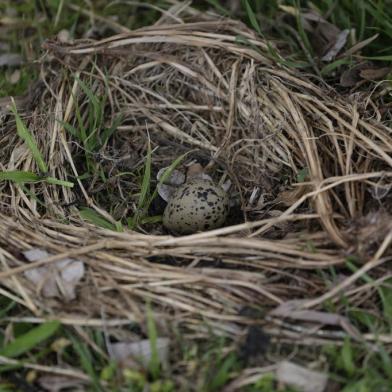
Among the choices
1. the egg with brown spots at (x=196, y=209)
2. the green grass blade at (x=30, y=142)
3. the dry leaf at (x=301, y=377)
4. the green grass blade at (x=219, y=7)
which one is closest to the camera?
the dry leaf at (x=301, y=377)

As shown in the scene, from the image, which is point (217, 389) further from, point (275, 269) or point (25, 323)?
point (25, 323)

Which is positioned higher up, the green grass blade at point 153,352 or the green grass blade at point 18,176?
the green grass blade at point 18,176

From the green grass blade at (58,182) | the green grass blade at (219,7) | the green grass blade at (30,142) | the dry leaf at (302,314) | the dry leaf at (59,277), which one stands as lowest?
the dry leaf at (302,314)

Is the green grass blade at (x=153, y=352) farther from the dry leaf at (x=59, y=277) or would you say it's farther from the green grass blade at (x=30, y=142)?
the green grass blade at (x=30, y=142)

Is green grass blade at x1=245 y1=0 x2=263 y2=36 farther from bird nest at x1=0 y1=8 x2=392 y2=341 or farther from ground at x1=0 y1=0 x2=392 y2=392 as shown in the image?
ground at x1=0 y1=0 x2=392 y2=392

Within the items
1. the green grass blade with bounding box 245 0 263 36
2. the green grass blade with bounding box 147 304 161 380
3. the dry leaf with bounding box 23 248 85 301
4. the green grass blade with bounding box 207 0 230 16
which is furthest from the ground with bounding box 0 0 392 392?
the green grass blade with bounding box 207 0 230 16

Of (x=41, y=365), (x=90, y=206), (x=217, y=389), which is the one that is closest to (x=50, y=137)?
(x=90, y=206)

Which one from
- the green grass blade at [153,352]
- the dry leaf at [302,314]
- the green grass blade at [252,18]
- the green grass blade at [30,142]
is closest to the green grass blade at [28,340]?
the green grass blade at [153,352]

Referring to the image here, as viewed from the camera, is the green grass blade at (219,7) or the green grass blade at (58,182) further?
the green grass blade at (219,7)

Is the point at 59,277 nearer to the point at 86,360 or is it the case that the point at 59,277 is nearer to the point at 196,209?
the point at 86,360
